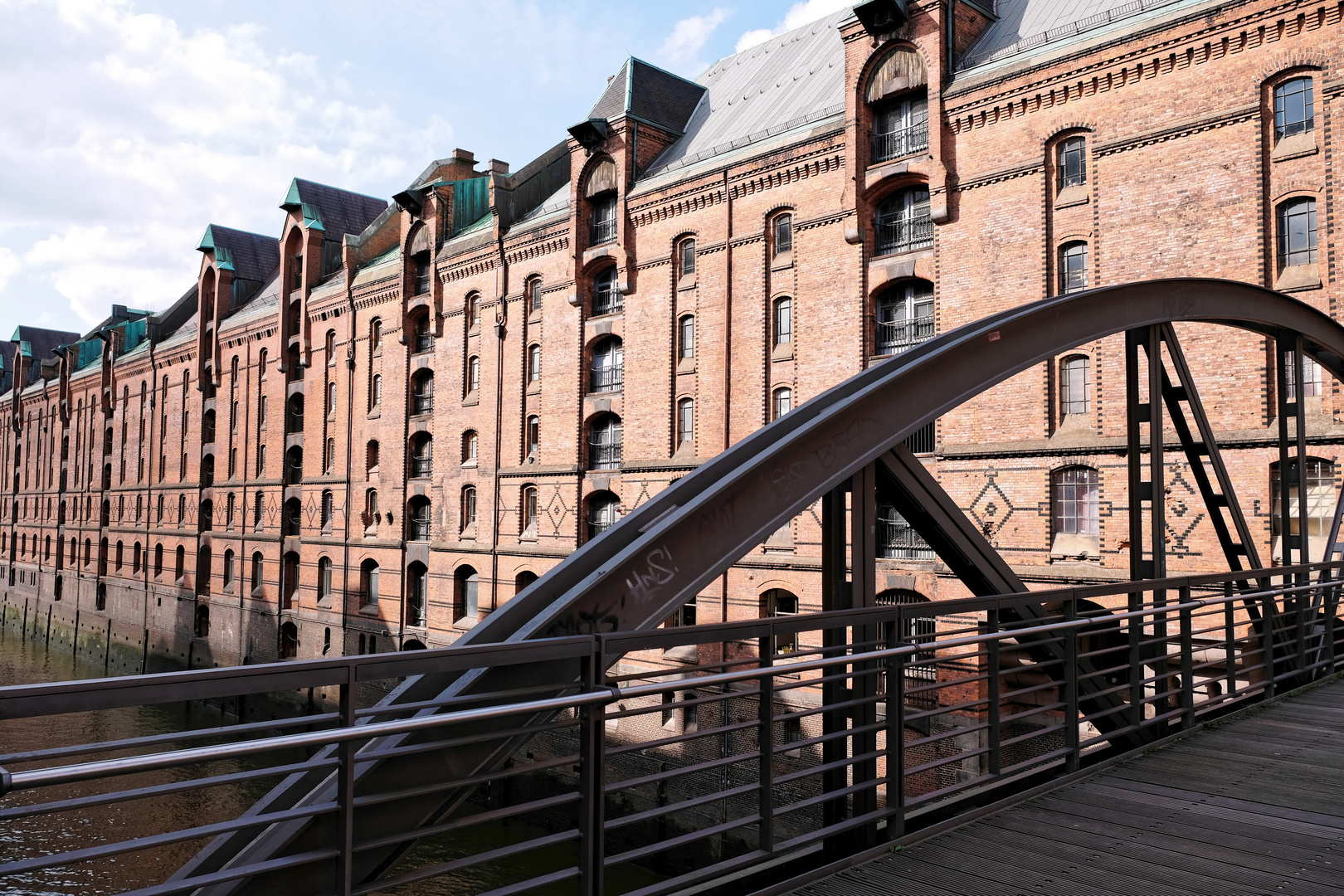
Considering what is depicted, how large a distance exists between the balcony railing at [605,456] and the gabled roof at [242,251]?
895 inches

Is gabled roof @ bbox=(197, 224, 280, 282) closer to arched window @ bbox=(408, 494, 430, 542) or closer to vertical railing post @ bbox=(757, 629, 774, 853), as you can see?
arched window @ bbox=(408, 494, 430, 542)

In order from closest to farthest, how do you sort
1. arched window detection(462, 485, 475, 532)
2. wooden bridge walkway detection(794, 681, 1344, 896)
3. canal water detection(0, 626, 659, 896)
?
wooden bridge walkway detection(794, 681, 1344, 896)
canal water detection(0, 626, 659, 896)
arched window detection(462, 485, 475, 532)

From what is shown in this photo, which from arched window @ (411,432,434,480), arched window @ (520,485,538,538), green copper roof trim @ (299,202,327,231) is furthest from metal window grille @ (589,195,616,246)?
green copper roof trim @ (299,202,327,231)

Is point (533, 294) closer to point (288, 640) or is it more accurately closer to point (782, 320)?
point (782, 320)

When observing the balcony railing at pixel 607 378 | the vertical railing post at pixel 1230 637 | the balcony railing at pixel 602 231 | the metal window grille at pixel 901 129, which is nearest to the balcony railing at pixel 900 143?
the metal window grille at pixel 901 129

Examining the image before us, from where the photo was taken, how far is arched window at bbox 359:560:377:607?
27500 millimetres

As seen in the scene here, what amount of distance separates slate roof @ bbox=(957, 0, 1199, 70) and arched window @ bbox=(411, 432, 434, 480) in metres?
16.9

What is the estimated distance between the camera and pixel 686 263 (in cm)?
1998

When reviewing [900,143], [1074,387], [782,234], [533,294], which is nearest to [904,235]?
[900,143]

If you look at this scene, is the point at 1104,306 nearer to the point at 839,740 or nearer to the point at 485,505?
the point at 839,740

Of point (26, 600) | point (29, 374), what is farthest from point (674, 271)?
point (29, 374)

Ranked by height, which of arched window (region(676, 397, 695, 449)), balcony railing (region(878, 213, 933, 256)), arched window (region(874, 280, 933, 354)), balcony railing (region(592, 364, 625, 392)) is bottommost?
arched window (region(676, 397, 695, 449))

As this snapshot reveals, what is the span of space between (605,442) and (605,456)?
0.33 m

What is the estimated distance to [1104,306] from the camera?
575 cm
